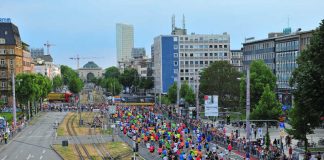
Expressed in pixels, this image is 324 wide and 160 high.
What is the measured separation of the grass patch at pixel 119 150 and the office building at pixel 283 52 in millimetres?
58240

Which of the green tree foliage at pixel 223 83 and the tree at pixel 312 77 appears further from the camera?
the green tree foliage at pixel 223 83

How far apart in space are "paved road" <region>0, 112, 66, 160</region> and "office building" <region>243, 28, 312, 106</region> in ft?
186

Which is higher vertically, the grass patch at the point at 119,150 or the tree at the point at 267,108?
the tree at the point at 267,108

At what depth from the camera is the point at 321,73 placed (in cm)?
4216

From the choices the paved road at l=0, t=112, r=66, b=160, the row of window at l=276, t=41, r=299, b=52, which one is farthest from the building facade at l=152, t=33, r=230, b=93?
the paved road at l=0, t=112, r=66, b=160

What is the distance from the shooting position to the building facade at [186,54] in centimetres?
18512

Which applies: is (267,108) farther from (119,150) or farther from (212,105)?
(119,150)

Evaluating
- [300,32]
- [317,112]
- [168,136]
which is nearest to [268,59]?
[300,32]

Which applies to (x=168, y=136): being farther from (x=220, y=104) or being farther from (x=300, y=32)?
(x=300, y=32)

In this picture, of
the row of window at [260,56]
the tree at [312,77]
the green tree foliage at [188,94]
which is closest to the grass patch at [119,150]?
the tree at [312,77]

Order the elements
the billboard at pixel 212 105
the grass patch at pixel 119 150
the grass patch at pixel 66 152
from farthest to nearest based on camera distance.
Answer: the billboard at pixel 212 105 < the grass patch at pixel 119 150 < the grass patch at pixel 66 152

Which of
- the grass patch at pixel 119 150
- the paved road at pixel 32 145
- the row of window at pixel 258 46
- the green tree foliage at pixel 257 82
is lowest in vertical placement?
the paved road at pixel 32 145

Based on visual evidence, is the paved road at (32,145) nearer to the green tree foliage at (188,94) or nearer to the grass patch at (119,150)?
the grass patch at (119,150)

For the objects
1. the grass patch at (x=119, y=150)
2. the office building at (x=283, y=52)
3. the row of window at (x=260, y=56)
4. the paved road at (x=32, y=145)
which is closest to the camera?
the grass patch at (x=119, y=150)
